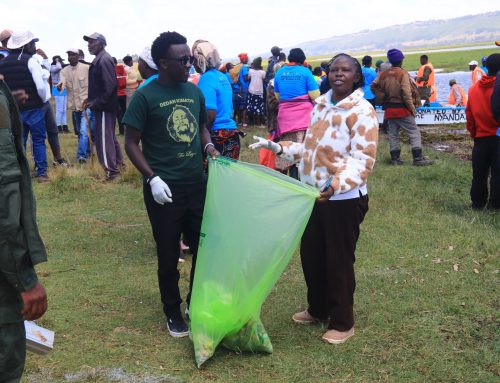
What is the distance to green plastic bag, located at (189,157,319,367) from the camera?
11.6 feet

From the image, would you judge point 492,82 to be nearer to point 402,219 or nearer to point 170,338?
point 402,219

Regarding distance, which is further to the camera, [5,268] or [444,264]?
[444,264]

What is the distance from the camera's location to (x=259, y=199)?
3.57 m

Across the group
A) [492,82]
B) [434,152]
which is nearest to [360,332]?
[492,82]

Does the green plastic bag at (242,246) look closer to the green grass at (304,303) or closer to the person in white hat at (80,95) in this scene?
the green grass at (304,303)

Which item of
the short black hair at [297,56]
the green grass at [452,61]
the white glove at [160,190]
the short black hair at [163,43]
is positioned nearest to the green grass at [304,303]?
the white glove at [160,190]

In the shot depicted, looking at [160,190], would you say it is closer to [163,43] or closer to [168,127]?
[168,127]

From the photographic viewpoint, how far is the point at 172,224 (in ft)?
12.9

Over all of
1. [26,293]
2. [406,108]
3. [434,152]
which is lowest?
[434,152]

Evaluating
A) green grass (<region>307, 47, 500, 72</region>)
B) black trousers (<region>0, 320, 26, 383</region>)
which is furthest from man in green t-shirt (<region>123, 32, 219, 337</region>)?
green grass (<region>307, 47, 500, 72</region>)

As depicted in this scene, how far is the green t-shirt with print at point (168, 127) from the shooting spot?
379 centimetres

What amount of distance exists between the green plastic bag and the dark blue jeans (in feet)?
20.1

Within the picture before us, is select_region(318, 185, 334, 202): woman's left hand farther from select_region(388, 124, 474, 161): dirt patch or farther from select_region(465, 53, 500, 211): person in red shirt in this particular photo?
select_region(388, 124, 474, 161): dirt patch

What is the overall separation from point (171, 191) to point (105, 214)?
3857mm
